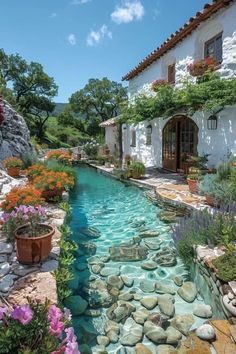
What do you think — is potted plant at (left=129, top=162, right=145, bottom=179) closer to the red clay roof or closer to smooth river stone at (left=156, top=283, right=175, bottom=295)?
the red clay roof

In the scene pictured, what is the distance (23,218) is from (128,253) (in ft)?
7.12

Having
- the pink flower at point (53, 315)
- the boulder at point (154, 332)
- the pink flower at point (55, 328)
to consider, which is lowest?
the boulder at point (154, 332)

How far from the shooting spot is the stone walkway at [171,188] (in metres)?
7.76

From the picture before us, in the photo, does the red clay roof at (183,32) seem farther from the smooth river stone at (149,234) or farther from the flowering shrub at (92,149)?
the flowering shrub at (92,149)

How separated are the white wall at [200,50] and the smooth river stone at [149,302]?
27.4 ft

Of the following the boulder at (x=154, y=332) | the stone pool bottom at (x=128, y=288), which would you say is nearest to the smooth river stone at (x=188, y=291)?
the stone pool bottom at (x=128, y=288)

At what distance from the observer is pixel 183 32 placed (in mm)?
10820

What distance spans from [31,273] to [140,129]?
43.8 ft

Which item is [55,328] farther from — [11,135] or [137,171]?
[11,135]

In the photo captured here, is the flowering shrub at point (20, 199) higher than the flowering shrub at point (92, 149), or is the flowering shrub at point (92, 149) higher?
the flowering shrub at point (92, 149)

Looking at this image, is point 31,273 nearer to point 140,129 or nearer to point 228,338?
point 228,338

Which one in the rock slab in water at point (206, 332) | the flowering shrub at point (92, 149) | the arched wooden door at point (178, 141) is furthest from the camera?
the flowering shrub at point (92, 149)

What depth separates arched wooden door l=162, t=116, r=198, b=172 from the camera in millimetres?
12078

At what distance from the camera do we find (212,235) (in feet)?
14.5
